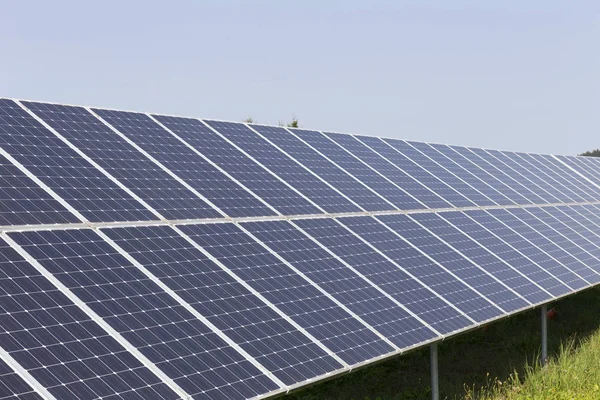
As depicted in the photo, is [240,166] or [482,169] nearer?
[240,166]

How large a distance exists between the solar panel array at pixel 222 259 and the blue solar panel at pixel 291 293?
0.03m

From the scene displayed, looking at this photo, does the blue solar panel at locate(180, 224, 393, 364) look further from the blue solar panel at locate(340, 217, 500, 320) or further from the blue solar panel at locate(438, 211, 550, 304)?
the blue solar panel at locate(438, 211, 550, 304)

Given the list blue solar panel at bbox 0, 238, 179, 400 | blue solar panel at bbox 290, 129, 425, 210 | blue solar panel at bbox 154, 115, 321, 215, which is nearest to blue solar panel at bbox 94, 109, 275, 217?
blue solar panel at bbox 154, 115, 321, 215

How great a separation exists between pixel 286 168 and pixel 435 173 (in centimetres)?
623

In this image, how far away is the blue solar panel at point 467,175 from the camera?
2192cm

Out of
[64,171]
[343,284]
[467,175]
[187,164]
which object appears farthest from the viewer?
[467,175]

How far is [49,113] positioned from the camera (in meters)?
13.5

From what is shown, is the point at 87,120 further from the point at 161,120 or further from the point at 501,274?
the point at 501,274

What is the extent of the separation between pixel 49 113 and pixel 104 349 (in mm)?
5938

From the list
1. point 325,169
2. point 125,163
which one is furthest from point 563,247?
point 125,163

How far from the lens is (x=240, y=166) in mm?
15320

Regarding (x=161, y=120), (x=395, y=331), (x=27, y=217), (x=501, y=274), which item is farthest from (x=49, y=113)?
(x=501, y=274)

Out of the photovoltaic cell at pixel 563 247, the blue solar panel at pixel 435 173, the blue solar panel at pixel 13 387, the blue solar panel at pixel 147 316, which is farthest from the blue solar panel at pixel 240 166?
the photovoltaic cell at pixel 563 247

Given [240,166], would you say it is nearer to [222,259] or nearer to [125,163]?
[125,163]
